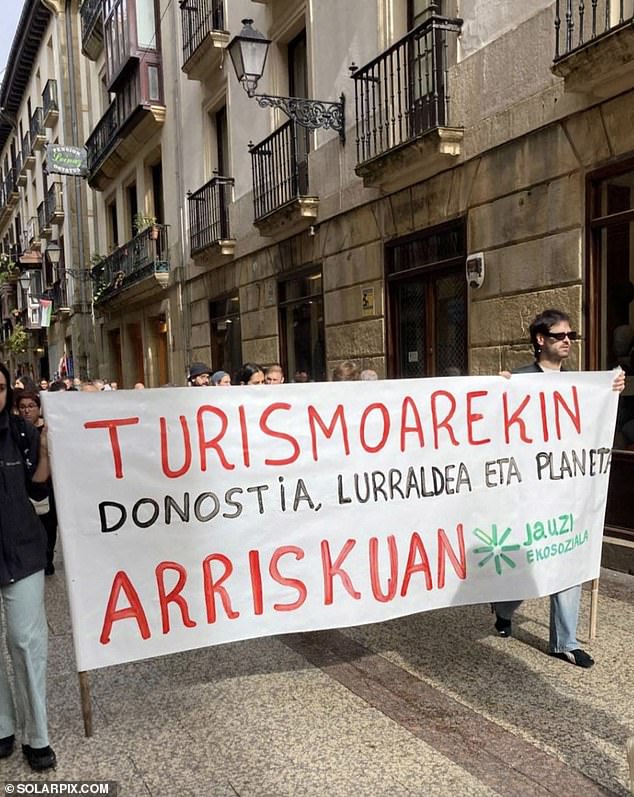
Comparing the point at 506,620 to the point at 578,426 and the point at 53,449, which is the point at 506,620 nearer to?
the point at 578,426

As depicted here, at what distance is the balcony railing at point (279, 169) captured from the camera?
9.87 m

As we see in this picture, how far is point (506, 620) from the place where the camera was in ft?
12.5

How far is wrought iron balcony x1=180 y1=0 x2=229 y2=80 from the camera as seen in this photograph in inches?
456

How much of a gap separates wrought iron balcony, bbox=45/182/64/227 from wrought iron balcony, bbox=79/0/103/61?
5.20 m

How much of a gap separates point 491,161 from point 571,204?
110 cm

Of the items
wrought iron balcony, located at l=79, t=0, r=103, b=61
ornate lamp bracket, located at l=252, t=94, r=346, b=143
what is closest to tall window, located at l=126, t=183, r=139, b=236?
wrought iron balcony, located at l=79, t=0, r=103, b=61

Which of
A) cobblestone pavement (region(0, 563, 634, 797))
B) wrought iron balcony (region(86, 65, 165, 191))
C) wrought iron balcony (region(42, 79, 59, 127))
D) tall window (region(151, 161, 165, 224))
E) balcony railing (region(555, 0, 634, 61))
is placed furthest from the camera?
wrought iron balcony (region(42, 79, 59, 127))

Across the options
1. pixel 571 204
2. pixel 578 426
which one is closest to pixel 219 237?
pixel 571 204

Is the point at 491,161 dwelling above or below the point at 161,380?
above

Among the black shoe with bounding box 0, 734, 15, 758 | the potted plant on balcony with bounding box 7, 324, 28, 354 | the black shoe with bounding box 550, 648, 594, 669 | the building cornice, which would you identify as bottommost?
the black shoe with bounding box 550, 648, 594, 669

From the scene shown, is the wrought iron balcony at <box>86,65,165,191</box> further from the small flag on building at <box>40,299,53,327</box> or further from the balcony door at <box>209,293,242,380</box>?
the balcony door at <box>209,293,242,380</box>

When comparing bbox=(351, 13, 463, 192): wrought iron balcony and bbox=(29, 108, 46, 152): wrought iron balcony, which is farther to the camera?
bbox=(29, 108, 46, 152): wrought iron balcony

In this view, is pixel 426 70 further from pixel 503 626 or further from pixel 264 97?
pixel 503 626

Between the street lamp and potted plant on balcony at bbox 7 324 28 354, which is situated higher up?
the street lamp
